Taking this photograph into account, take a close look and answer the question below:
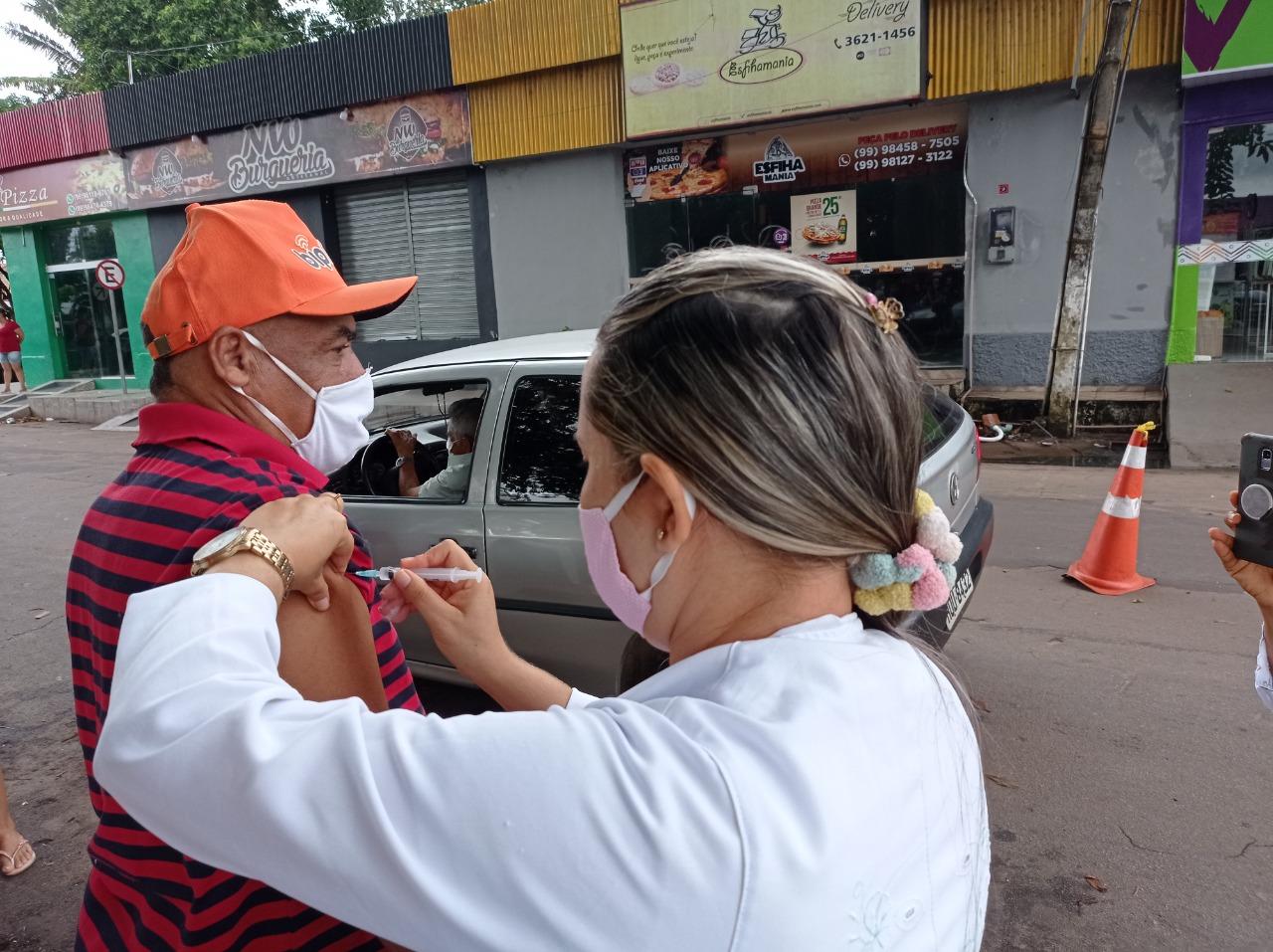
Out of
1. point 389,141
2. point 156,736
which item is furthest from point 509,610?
point 389,141

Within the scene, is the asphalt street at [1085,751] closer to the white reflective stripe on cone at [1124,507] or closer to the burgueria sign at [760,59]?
the white reflective stripe on cone at [1124,507]

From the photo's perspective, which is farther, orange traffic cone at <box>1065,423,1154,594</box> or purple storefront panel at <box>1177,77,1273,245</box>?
purple storefront panel at <box>1177,77,1273,245</box>

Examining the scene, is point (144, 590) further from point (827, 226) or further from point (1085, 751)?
point (827, 226)

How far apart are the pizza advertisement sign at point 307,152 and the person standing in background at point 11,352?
362cm

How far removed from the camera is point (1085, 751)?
3.53 m

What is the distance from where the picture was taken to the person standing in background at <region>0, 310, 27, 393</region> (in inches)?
680

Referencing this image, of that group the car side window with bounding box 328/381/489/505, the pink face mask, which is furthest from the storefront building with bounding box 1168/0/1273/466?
the pink face mask

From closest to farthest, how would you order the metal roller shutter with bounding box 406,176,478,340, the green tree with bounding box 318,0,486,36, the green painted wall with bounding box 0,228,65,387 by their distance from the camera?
the metal roller shutter with bounding box 406,176,478,340 < the green painted wall with bounding box 0,228,65,387 < the green tree with bounding box 318,0,486,36

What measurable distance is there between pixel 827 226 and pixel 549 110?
4.15 meters

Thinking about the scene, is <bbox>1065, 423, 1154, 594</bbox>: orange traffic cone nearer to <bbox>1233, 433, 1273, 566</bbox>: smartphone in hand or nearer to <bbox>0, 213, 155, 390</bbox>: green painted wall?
<bbox>1233, 433, 1273, 566</bbox>: smartphone in hand

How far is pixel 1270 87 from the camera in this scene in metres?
9.24

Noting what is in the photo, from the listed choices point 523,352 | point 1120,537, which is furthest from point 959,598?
point 1120,537

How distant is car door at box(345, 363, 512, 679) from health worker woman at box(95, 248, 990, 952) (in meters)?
2.50

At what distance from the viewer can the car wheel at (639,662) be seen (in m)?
1.52
